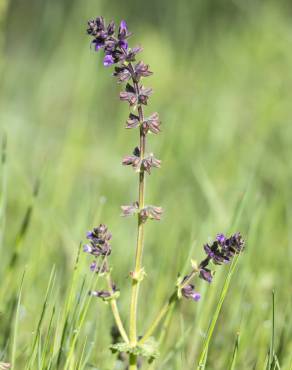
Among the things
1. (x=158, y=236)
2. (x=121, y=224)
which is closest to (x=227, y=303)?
(x=158, y=236)

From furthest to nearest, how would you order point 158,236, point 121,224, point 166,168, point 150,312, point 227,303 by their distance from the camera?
point 166,168 → point 121,224 → point 158,236 → point 227,303 → point 150,312

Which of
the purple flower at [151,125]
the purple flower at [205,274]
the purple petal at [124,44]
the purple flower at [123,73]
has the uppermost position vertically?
the purple petal at [124,44]

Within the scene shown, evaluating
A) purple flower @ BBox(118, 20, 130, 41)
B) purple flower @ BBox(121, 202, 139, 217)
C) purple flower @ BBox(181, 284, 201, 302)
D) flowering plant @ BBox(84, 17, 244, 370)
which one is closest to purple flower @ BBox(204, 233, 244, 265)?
flowering plant @ BBox(84, 17, 244, 370)

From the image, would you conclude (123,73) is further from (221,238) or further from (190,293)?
(190,293)

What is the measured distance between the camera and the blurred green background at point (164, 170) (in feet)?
8.34

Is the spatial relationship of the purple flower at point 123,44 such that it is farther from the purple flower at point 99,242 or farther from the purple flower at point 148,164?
the purple flower at point 99,242

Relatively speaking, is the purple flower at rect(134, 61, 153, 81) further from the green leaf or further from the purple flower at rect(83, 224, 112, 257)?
the green leaf

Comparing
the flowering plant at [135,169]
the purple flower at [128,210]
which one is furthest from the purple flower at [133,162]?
the purple flower at [128,210]

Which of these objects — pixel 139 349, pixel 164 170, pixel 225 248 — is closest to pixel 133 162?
pixel 225 248

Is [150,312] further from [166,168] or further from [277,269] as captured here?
[166,168]

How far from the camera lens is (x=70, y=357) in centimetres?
184

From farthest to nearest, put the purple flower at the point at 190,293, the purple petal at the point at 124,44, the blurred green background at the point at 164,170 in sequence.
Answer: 1. the blurred green background at the point at 164,170
2. the purple flower at the point at 190,293
3. the purple petal at the point at 124,44

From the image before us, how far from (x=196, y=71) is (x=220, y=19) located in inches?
53.5

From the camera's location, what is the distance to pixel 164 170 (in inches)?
165
